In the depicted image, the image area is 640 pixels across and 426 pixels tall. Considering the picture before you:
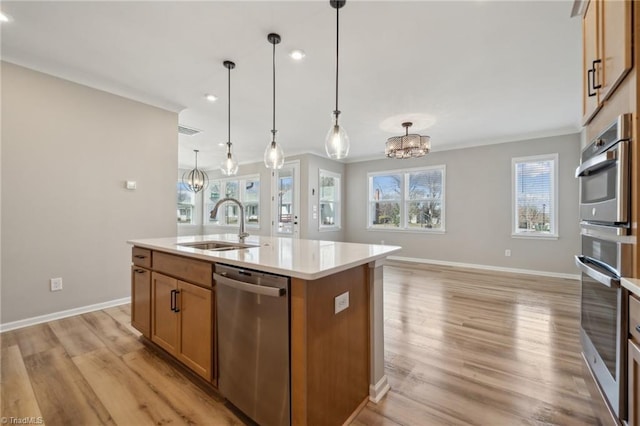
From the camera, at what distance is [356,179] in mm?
7000

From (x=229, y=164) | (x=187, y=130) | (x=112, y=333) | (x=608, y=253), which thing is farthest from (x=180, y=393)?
(x=187, y=130)

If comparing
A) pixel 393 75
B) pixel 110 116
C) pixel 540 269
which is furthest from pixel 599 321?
pixel 110 116

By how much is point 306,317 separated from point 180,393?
1.14 m

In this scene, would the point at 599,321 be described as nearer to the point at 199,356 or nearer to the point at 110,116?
the point at 199,356

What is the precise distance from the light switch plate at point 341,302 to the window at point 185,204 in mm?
8047

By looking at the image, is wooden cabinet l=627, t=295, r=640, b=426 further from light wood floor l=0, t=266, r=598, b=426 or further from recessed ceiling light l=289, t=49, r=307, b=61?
recessed ceiling light l=289, t=49, r=307, b=61

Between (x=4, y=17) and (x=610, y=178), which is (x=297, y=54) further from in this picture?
(x=610, y=178)

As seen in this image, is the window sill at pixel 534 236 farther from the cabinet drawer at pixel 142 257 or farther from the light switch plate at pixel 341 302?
the cabinet drawer at pixel 142 257

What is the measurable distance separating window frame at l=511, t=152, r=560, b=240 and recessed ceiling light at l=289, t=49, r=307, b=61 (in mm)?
4410

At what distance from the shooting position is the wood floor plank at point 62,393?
4.84 feet

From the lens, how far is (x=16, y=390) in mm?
1694

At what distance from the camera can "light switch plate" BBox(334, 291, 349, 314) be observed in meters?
1.38

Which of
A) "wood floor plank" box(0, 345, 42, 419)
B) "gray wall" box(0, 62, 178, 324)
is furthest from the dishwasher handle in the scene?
"gray wall" box(0, 62, 178, 324)

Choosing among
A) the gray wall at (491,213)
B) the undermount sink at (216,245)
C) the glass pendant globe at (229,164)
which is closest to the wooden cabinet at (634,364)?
the undermount sink at (216,245)
